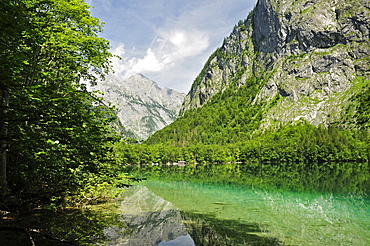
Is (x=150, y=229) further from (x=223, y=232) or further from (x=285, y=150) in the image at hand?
(x=285, y=150)

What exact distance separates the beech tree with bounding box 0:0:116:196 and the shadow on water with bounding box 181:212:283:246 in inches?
303

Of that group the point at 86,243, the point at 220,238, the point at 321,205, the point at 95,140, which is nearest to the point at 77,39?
the point at 95,140

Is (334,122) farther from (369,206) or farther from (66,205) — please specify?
(66,205)

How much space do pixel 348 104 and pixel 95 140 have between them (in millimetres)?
202640

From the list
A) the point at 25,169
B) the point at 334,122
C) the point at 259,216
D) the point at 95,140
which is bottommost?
the point at 259,216

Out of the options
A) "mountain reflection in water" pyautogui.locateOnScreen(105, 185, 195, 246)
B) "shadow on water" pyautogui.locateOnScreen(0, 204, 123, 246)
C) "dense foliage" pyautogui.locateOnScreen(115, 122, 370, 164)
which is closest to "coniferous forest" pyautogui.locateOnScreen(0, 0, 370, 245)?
"shadow on water" pyautogui.locateOnScreen(0, 204, 123, 246)

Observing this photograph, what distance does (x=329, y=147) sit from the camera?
134 metres

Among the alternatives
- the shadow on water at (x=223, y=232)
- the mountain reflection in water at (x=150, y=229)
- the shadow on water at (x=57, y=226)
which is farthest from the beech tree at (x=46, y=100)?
the shadow on water at (x=223, y=232)

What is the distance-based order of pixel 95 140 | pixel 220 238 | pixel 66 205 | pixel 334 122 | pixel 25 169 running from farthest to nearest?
pixel 334 122 → pixel 66 205 → pixel 220 238 → pixel 25 169 → pixel 95 140

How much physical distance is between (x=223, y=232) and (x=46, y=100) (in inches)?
510

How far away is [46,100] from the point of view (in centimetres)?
913

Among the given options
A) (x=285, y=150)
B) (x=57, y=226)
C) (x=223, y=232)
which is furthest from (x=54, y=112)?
(x=285, y=150)

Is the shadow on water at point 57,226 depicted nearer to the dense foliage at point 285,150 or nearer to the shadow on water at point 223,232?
the shadow on water at point 223,232

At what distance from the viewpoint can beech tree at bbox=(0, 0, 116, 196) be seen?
9016mm
